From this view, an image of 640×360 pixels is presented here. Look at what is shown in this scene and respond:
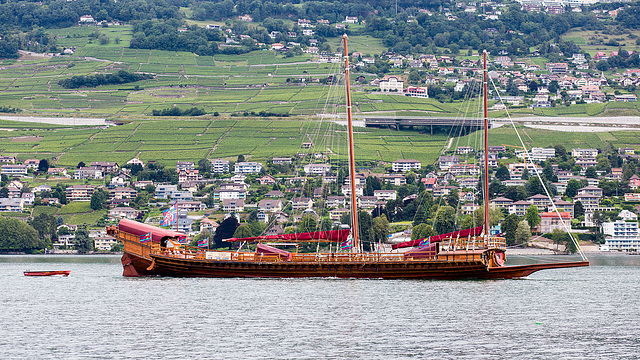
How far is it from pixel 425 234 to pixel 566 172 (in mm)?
68832

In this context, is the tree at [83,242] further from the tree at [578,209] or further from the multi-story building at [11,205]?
the tree at [578,209]

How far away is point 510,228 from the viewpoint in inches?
4572

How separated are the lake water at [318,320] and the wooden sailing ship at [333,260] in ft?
3.55

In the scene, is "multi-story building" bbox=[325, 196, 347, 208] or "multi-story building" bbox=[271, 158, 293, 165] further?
"multi-story building" bbox=[271, 158, 293, 165]

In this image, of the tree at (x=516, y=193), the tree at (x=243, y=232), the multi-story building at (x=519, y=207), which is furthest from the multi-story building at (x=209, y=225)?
the tree at (x=516, y=193)

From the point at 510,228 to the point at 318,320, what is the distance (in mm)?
75994

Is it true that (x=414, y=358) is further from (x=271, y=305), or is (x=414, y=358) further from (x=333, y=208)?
(x=333, y=208)

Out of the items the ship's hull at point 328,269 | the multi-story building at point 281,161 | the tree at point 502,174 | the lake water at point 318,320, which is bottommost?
the lake water at point 318,320

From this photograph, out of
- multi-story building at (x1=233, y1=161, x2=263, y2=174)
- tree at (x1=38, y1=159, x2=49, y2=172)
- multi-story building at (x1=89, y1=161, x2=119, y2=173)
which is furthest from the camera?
tree at (x1=38, y1=159, x2=49, y2=172)

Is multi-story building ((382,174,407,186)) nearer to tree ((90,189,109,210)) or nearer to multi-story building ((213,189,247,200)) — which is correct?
multi-story building ((213,189,247,200))

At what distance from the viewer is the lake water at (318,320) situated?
36.9 m

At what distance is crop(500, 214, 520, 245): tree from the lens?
115 meters

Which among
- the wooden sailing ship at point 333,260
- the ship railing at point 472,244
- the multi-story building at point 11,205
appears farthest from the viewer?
the multi-story building at point 11,205

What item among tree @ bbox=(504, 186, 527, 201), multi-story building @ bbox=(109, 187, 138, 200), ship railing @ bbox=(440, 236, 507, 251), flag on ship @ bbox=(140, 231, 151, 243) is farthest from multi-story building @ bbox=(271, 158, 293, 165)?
ship railing @ bbox=(440, 236, 507, 251)
